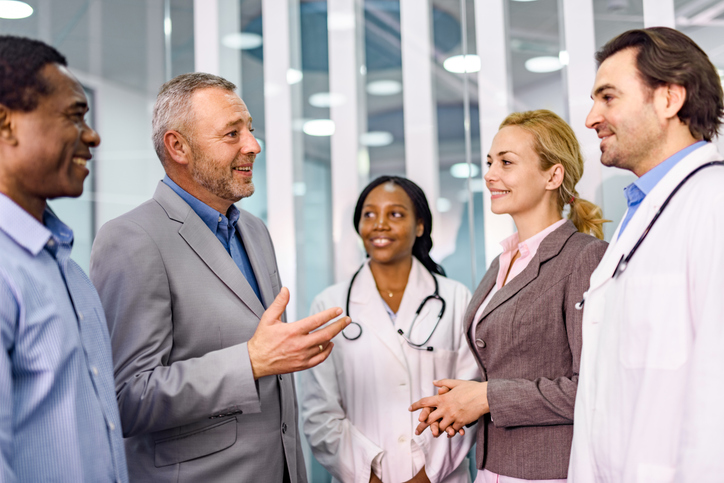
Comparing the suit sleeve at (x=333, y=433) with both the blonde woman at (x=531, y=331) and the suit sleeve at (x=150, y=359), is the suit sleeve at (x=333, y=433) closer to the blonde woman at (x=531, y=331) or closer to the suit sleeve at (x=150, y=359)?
the blonde woman at (x=531, y=331)

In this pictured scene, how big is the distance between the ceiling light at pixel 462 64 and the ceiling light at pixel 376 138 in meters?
0.45

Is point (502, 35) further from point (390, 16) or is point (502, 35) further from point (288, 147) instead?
point (288, 147)

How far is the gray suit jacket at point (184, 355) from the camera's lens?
1.58m

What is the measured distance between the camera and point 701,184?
1355mm

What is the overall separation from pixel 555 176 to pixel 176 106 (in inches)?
53.7

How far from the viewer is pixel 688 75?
1.51 metres

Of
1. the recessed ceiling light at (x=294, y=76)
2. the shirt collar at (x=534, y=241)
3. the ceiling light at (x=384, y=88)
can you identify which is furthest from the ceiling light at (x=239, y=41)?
the shirt collar at (x=534, y=241)

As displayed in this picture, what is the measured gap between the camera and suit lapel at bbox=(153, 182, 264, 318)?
5.98 feet

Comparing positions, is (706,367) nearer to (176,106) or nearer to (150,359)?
(150,359)

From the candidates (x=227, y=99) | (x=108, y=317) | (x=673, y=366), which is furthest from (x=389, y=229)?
(x=673, y=366)

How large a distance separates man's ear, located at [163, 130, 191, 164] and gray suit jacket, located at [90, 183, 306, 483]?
11 centimetres

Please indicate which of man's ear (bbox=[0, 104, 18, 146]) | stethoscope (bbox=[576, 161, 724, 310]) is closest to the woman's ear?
stethoscope (bbox=[576, 161, 724, 310])

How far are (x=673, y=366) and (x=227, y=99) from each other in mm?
1575

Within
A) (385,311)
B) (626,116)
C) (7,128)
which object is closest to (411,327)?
(385,311)
